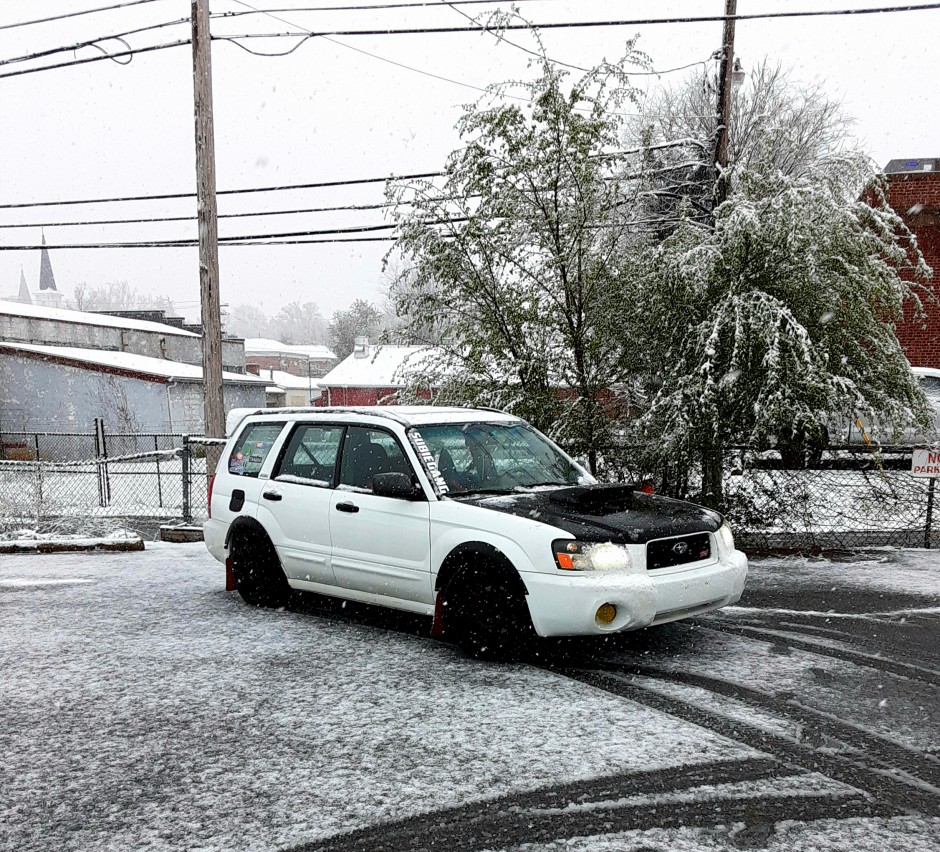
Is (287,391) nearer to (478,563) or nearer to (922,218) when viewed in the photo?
(922,218)

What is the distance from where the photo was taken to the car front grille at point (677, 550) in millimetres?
5195

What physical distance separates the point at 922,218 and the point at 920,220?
6 cm

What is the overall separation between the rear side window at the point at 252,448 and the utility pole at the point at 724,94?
731cm

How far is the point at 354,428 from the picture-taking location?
21.5 feet

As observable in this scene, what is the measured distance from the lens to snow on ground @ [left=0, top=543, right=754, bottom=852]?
3.46 m

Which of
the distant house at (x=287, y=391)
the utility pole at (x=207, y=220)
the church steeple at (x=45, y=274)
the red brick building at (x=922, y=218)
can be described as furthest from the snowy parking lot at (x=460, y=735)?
the church steeple at (x=45, y=274)

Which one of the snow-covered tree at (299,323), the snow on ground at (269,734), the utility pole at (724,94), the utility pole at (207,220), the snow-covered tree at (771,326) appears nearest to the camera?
the snow on ground at (269,734)

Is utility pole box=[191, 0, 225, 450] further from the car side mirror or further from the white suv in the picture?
the car side mirror

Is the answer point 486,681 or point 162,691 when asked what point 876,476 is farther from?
point 162,691

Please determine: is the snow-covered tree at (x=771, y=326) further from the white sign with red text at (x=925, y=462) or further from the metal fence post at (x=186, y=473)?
the metal fence post at (x=186, y=473)

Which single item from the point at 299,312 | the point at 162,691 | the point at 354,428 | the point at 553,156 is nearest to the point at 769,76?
the point at 553,156

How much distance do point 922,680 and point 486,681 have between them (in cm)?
258

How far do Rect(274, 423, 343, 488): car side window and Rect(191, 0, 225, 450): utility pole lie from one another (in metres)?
5.19

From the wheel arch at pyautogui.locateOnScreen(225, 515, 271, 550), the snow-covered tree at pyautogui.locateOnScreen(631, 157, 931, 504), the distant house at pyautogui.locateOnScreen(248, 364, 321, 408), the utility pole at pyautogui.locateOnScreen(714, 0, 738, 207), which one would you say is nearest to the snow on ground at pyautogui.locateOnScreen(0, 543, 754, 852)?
the wheel arch at pyautogui.locateOnScreen(225, 515, 271, 550)
